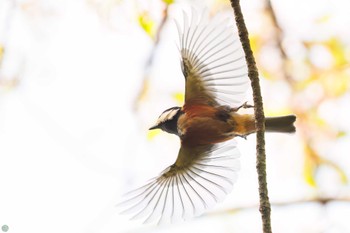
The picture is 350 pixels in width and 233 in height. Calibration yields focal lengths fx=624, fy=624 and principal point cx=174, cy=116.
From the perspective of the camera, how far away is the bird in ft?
6.13

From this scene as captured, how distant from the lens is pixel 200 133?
1918mm

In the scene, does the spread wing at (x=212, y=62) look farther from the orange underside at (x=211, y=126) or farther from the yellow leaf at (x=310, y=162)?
the yellow leaf at (x=310, y=162)

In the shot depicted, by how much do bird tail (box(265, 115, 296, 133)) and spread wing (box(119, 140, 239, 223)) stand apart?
126 millimetres

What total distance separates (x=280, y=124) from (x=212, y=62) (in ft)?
0.97

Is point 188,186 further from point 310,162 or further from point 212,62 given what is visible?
point 310,162

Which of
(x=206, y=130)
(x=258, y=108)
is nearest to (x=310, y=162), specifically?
(x=206, y=130)

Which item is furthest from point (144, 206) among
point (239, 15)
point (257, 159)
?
point (239, 15)

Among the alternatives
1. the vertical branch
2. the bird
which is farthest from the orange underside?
the vertical branch

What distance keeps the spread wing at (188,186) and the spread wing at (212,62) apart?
167 mm

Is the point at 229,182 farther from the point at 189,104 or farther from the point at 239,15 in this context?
the point at 239,15

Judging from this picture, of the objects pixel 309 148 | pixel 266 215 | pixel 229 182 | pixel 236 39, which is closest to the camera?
pixel 266 215

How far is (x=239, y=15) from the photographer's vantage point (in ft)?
4.85

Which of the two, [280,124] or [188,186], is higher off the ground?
[280,124]

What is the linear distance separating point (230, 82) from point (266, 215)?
0.54 metres
